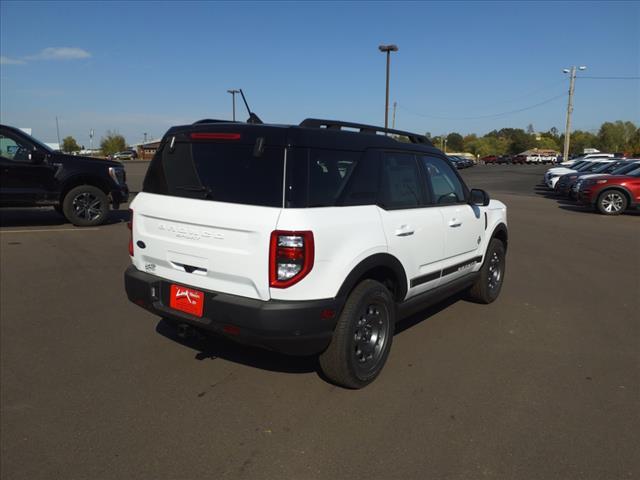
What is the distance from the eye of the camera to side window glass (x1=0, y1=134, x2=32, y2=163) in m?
9.53

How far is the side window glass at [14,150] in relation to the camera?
9530 millimetres

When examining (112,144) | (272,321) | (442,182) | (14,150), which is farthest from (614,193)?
(112,144)

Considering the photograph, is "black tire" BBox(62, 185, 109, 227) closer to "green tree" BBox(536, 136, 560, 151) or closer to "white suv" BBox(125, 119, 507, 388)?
"white suv" BBox(125, 119, 507, 388)

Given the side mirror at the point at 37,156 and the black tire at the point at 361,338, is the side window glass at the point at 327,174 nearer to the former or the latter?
the black tire at the point at 361,338

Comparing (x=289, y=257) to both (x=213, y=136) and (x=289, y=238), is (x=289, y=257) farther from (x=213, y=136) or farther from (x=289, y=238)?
(x=213, y=136)

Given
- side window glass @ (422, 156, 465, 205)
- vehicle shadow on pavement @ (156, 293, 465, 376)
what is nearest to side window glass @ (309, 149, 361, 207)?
side window glass @ (422, 156, 465, 205)

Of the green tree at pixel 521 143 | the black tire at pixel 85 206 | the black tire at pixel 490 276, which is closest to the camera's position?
the black tire at pixel 490 276

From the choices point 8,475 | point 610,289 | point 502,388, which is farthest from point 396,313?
point 610,289

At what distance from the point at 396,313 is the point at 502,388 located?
91cm

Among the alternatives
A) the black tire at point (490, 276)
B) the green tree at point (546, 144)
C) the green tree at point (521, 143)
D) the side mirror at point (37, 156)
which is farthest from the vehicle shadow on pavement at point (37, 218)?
the green tree at point (546, 144)

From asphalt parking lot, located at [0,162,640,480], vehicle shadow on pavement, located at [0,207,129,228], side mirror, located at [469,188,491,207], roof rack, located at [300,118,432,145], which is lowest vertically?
asphalt parking lot, located at [0,162,640,480]

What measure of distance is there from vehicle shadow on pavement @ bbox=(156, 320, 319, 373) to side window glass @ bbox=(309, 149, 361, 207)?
1.37 metres

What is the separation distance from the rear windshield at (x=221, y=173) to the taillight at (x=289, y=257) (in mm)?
230

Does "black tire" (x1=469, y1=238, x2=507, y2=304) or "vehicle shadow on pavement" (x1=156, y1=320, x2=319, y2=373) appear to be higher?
"black tire" (x1=469, y1=238, x2=507, y2=304)
